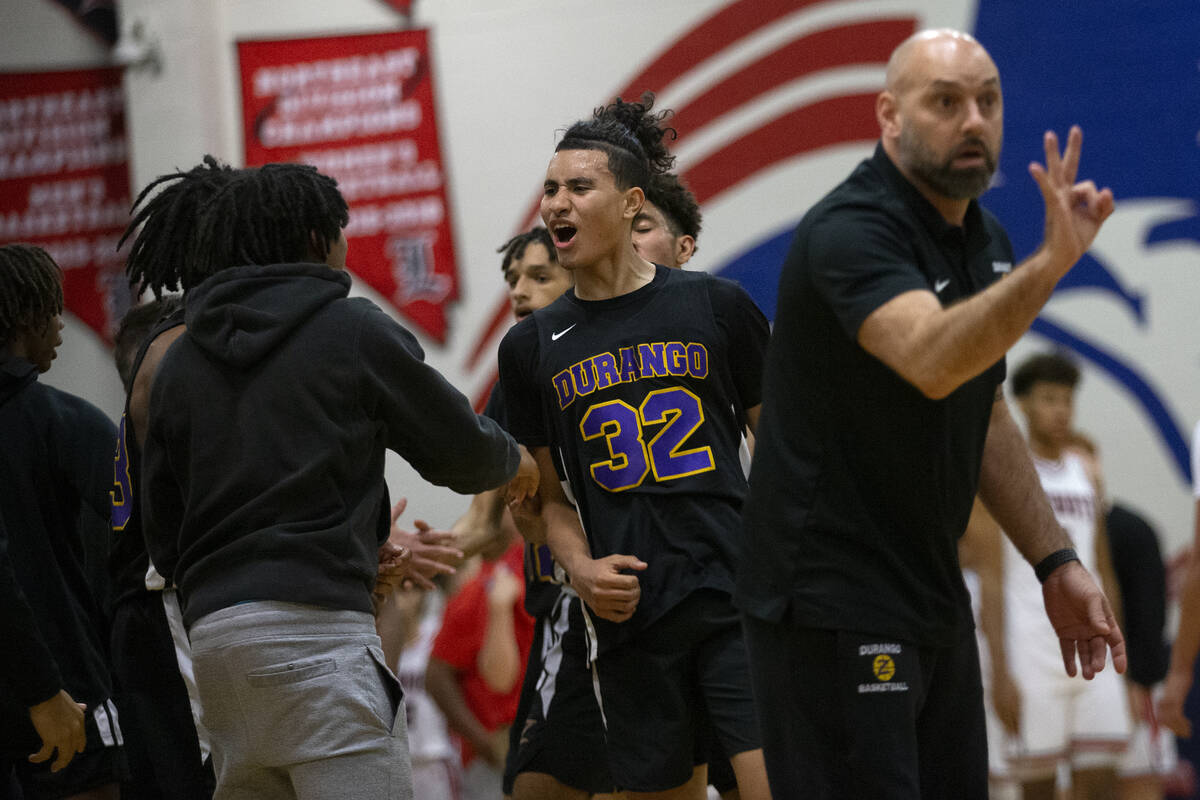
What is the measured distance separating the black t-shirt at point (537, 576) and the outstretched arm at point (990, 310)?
7.25 ft

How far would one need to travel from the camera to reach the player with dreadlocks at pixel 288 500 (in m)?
2.90

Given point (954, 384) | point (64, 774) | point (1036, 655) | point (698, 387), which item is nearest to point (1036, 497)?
point (954, 384)

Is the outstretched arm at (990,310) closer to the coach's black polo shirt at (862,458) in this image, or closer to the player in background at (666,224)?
the coach's black polo shirt at (862,458)

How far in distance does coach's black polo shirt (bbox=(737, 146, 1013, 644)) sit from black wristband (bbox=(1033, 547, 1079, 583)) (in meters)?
0.38

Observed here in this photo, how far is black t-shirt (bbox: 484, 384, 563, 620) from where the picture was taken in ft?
15.3

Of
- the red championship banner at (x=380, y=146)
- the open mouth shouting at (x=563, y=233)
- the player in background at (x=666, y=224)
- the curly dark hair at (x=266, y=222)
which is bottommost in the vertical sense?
the curly dark hair at (x=266, y=222)

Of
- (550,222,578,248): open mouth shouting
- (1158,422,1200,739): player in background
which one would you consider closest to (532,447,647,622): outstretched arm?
(550,222,578,248): open mouth shouting

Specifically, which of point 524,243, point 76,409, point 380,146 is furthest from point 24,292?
point 380,146

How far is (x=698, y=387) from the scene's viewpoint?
3838 mm

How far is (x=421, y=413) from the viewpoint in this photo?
3086mm

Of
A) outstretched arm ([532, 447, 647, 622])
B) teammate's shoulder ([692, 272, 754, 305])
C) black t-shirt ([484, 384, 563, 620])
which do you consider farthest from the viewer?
black t-shirt ([484, 384, 563, 620])

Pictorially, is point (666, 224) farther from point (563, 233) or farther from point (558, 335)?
point (558, 335)

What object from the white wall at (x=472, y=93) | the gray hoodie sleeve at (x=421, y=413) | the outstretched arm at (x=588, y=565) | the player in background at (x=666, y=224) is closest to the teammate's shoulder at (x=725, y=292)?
the outstretched arm at (x=588, y=565)

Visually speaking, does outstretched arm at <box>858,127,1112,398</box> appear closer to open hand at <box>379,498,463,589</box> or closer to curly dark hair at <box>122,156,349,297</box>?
curly dark hair at <box>122,156,349,297</box>
